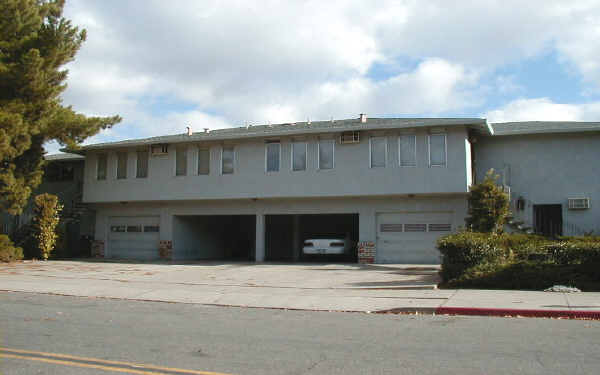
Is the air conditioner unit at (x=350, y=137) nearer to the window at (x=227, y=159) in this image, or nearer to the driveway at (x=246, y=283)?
the driveway at (x=246, y=283)

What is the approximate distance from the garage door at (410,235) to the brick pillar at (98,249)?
43.8 ft

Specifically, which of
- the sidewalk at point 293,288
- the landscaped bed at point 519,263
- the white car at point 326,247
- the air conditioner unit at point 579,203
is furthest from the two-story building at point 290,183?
the landscaped bed at point 519,263

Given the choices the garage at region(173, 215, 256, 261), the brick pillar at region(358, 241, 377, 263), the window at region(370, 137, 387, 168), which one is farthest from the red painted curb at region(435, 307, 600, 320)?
the garage at region(173, 215, 256, 261)

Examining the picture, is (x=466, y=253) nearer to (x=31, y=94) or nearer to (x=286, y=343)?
(x=286, y=343)

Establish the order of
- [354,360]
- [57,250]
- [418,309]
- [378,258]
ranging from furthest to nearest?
[57,250] → [378,258] → [418,309] → [354,360]

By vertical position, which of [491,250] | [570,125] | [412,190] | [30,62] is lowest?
[491,250]

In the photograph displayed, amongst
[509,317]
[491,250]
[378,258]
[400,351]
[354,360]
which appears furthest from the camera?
[378,258]

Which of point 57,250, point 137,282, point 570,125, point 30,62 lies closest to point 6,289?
point 137,282

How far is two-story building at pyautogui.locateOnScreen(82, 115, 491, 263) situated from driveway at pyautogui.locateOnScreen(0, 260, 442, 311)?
92.3 inches

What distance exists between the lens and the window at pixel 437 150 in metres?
21.1

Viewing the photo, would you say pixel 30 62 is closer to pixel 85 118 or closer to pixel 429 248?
pixel 85 118

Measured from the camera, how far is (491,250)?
1410 centimetres

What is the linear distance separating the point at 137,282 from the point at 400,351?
11.1 meters

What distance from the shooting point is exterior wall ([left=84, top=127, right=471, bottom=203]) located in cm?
2105
